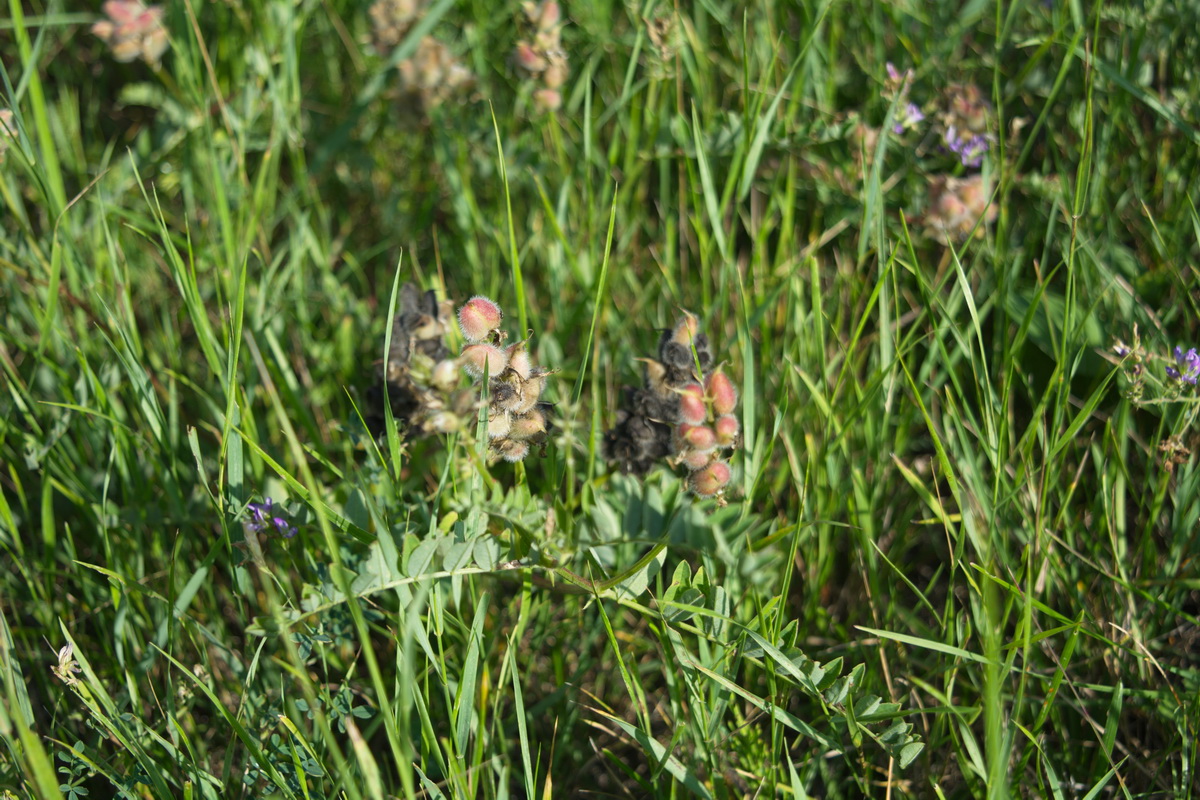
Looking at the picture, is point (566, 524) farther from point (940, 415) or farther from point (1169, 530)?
point (1169, 530)

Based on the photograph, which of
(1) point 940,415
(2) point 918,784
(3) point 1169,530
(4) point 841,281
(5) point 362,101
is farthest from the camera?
(5) point 362,101

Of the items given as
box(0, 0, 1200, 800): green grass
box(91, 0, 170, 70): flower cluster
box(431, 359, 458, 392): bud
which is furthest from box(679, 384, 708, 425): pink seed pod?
box(91, 0, 170, 70): flower cluster

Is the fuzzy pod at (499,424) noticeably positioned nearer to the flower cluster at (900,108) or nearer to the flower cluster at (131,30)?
the flower cluster at (900,108)

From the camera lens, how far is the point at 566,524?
6.36 feet

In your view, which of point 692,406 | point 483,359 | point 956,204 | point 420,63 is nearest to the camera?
point 483,359

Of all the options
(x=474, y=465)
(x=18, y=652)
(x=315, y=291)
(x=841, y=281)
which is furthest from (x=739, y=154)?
(x=18, y=652)

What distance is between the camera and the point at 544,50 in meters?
2.59

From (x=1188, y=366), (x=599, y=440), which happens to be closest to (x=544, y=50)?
(x=599, y=440)

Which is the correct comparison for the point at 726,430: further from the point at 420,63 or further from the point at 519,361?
the point at 420,63

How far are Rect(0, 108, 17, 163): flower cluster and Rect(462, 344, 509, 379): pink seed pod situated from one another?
1.28 meters

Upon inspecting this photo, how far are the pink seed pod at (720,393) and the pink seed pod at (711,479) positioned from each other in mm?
120

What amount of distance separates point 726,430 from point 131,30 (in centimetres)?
252

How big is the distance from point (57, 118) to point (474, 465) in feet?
8.65

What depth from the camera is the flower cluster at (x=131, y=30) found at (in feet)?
9.50
